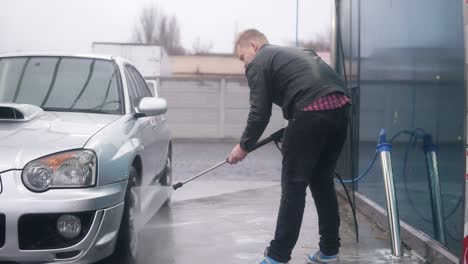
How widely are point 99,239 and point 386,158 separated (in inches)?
90.2

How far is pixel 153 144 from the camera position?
5.43 m

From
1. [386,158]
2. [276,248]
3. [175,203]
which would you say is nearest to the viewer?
[276,248]

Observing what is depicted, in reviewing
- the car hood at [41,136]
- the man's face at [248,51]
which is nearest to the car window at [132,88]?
the car hood at [41,136]

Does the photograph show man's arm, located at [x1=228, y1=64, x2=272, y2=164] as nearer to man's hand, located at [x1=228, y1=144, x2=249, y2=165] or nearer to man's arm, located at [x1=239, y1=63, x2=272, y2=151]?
man's arm, located at [x1=239, y1=63, x2=272, y2=151]

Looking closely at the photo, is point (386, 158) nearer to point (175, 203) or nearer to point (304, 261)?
point (304, 261)

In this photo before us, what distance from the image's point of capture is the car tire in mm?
4133

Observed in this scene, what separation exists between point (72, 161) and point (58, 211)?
0.32 m

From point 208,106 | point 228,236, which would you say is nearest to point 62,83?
point 228,236

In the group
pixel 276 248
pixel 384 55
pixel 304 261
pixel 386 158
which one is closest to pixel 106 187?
pixel 276 248

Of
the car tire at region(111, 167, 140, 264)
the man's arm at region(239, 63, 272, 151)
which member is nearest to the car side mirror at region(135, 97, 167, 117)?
the car tire at region(111, 167, 140, 264)

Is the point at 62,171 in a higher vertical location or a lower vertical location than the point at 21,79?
lower

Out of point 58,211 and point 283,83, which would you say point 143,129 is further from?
point 58,211

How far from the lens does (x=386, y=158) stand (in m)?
4.72

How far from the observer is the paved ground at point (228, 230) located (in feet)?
16.0
